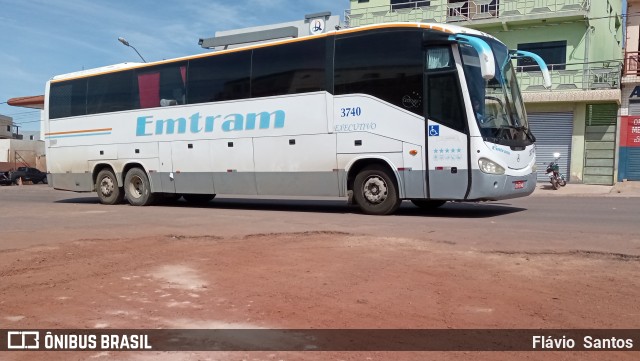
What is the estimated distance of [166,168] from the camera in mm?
14703

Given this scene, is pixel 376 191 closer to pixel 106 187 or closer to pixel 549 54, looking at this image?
pixel 106 187

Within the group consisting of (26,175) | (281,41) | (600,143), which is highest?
(281,41)

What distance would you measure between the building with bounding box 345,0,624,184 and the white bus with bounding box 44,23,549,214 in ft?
43.9

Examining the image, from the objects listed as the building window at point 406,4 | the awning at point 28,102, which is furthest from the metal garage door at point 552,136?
the awning at point 28,102

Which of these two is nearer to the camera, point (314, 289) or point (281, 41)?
point (314, 289)

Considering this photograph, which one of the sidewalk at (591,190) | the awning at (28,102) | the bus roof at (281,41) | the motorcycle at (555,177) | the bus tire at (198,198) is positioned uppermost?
the awning at (28,102)

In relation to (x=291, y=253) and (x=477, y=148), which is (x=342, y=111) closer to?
(x=477, y=148)

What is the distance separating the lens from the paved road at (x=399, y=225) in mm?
7602

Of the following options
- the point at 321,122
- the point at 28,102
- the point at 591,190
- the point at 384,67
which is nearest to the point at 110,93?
the point at 321,122

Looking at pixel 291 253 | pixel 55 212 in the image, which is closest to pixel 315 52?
pixel 291 253

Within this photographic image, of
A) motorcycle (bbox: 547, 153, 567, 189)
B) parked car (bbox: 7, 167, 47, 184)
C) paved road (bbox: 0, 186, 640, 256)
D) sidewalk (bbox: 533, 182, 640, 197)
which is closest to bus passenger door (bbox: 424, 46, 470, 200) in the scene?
paved road (bbox: 0, 186, 640, 256)

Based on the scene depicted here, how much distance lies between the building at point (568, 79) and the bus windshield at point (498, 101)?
14.1 m

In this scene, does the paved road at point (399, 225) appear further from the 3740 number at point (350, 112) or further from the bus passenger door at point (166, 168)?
the 3740 number at point (350, 112)

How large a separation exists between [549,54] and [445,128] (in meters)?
17.2
